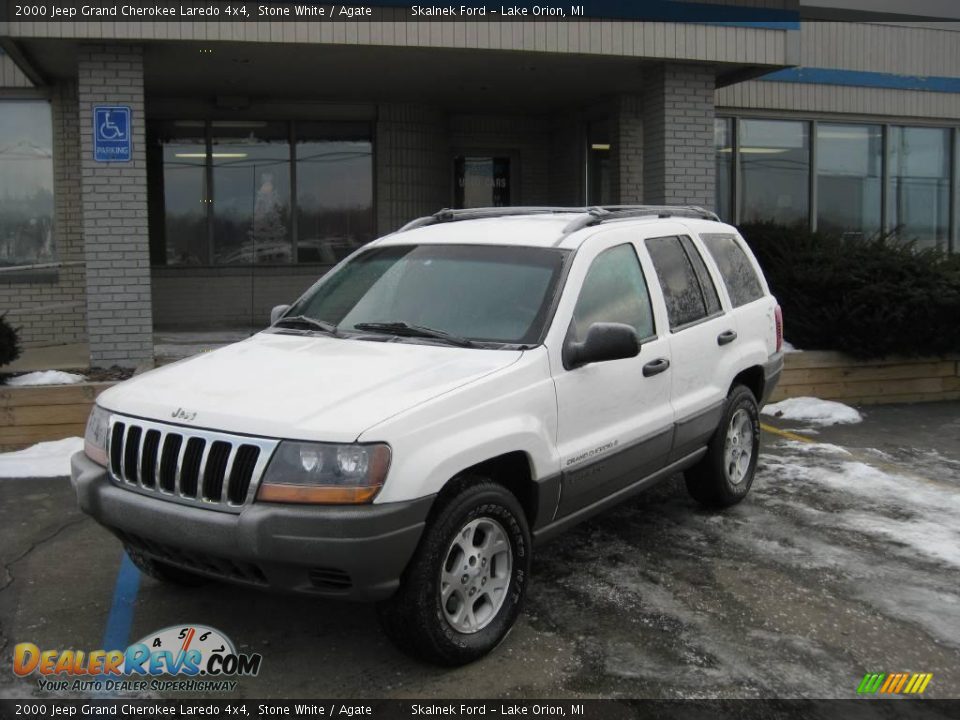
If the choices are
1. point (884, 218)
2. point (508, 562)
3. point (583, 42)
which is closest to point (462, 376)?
point (508, 562)

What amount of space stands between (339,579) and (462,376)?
99cm

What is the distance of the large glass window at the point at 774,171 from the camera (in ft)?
49.6

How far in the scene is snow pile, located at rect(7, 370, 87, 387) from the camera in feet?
27.4

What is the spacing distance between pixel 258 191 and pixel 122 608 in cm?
1009

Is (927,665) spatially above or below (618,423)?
below

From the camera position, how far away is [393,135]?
1388 cm

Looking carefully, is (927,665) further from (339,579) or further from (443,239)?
(443,239)

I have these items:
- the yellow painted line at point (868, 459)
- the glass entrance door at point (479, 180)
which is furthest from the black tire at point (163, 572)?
the glass entrance door at point (479, 180)

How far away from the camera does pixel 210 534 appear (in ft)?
11.9

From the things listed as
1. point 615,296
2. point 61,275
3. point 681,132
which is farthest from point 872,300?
point 61,275

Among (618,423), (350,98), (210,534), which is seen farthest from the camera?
(350,98)

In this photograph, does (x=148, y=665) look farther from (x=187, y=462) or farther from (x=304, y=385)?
(x=304, y=385)

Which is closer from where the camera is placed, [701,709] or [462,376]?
[701,709]

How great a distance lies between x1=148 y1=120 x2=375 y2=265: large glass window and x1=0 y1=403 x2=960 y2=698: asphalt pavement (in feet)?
24.8
